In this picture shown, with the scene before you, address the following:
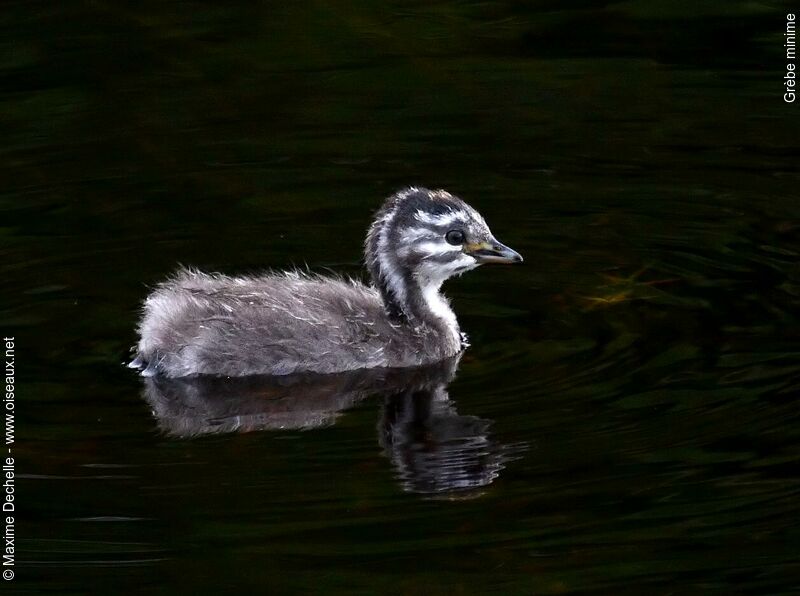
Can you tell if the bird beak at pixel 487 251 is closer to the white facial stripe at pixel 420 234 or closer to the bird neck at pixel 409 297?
the white facial stripe at pixel 420 234

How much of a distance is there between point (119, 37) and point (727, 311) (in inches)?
288

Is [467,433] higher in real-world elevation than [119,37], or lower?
lower

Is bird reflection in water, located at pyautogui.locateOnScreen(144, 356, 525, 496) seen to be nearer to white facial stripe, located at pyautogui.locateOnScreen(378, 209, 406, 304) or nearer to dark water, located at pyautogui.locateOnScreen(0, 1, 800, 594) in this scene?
dark water, located at pyautogui.locateOnScreen(0, 1, 800, 594)

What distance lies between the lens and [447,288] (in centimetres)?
1188

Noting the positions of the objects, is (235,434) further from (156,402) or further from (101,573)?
(101,573)

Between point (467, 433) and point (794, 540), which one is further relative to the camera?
point (467, 433)

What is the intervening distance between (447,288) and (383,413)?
Answer: 7.60 ft

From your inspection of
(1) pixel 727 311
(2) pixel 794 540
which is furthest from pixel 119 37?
(2) pixel 794 540

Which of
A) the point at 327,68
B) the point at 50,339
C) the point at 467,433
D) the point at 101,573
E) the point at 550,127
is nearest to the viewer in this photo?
the point at 101,573

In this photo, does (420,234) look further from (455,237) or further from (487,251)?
(487,251)

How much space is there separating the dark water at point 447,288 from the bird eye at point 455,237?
0.54m

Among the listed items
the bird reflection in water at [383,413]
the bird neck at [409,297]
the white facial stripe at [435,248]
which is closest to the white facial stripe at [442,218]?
the white facial stripe at [435,248]

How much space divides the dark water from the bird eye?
541 mm

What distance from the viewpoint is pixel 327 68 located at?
15.2m
